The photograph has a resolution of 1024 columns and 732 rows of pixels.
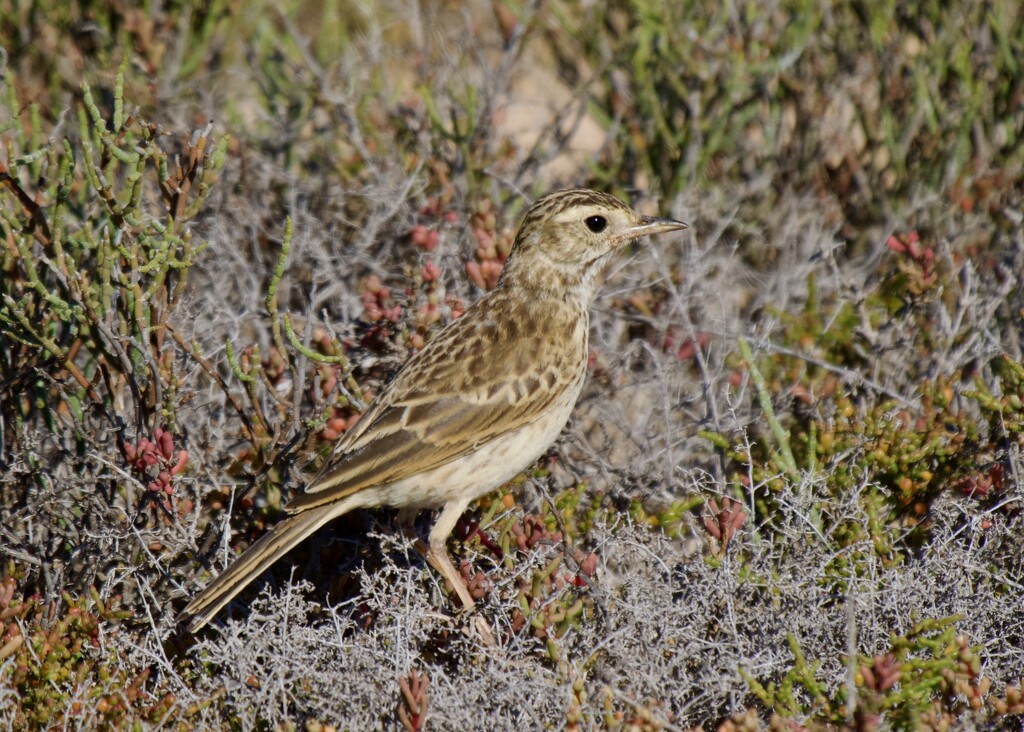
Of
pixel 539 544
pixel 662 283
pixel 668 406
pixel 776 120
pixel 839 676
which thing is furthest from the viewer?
pixel 776 120

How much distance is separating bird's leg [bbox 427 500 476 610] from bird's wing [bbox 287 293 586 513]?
23cm

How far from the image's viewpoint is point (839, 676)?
4266 millimetres

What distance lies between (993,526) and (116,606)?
363 centimetres

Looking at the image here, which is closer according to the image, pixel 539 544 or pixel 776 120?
pixel 539 544

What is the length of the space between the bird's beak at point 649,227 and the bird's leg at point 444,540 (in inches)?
64.2

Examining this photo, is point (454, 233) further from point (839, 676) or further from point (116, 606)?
point (839, 676)

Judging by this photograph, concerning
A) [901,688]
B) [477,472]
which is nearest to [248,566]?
[477,472]

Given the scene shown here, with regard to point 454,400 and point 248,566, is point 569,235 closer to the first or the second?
point 454,400

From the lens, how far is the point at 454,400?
211 inches

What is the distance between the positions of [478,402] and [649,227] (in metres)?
1.31

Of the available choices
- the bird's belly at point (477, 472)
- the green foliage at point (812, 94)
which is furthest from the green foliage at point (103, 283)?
the green foliage at point (812, 94)

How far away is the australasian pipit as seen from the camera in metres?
4.97

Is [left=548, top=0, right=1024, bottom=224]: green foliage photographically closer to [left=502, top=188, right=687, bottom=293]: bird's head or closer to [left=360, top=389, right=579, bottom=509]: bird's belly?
[left=502, top=188, right=687, bottom=293]: bird's head

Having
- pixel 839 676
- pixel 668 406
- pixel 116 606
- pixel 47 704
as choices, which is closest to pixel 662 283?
pixel 668 406
